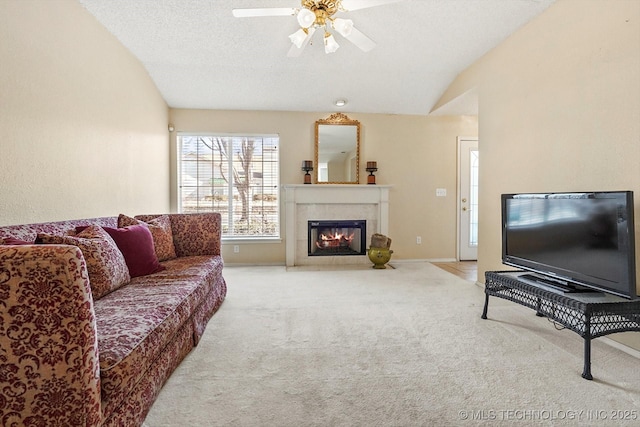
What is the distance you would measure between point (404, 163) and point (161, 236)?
3.67 metres

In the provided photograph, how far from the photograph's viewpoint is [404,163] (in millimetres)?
5129

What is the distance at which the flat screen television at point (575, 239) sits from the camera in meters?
1.85

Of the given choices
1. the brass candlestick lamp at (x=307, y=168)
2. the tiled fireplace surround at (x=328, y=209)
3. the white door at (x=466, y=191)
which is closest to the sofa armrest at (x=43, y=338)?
the tiled fireplace surround at (x=328, y=209)

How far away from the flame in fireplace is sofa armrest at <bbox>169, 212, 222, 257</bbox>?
2.06 metres

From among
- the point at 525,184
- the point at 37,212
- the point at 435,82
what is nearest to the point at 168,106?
the point at 37,212

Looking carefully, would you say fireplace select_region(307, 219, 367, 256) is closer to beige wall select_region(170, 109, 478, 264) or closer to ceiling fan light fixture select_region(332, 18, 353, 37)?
beige wall select_region(170, 109, 478, 264)

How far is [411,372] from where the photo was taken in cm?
182

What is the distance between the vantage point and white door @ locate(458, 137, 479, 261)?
520cm

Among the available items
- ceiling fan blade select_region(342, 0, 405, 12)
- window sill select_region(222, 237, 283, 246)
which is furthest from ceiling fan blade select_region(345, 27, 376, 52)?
window sill select_region(222, 237, 283, 246)

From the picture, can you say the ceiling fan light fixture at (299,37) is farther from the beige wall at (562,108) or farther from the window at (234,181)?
the window at (234,181)

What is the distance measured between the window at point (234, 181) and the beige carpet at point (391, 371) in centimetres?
213

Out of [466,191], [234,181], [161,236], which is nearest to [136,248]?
[161,236]

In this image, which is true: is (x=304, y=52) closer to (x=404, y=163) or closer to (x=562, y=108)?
(x=404, y=163)

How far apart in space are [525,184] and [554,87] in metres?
0.84
